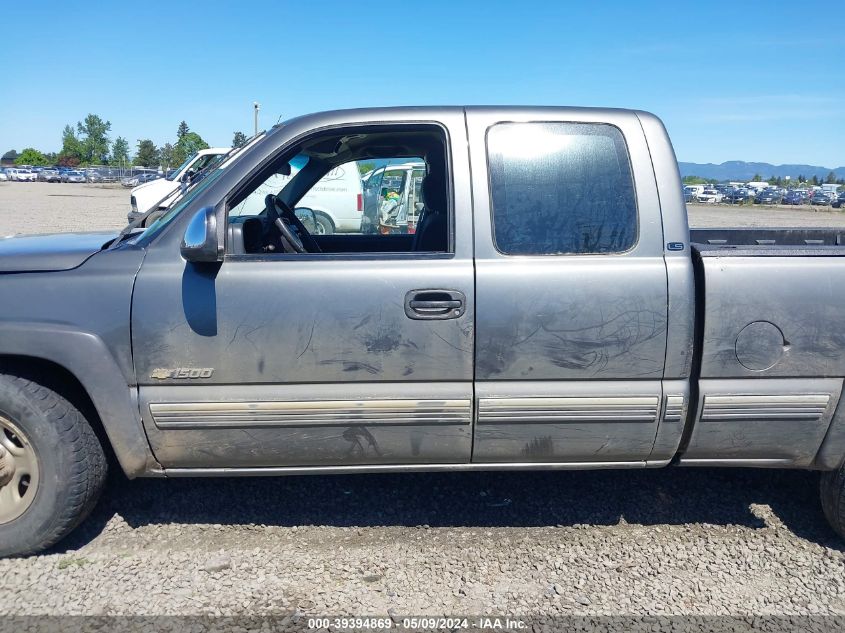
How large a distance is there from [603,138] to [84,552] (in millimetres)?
2994

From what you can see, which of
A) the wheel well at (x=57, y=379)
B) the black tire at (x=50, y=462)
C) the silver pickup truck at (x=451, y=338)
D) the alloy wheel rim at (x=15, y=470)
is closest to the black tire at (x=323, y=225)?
the silver pickup truck at (x=451, y=338)

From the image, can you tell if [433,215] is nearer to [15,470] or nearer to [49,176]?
[15,470]

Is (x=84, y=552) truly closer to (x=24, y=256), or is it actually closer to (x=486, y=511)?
(x=24, y=256)

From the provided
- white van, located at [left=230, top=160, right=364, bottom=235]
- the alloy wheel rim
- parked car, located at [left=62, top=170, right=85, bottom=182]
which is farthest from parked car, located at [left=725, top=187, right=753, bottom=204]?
parked car, located at [left=62, top=170, right=85, bottom=182]

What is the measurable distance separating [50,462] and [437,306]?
5.81 feet

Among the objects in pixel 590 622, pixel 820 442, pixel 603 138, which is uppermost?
pixel 603 138

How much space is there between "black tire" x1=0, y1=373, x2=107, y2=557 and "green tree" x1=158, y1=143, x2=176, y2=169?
80555 millimetres

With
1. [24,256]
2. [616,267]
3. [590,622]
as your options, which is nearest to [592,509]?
[590,622]

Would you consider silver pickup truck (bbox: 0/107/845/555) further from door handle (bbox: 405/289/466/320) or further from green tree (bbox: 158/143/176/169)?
green tree (bbox: 158/143/176/169)

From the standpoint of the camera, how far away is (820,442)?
301cm

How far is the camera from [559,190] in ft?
9.80

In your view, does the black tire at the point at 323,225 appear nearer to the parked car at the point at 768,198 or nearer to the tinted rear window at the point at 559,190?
the tinted rear window at the point at 559,190

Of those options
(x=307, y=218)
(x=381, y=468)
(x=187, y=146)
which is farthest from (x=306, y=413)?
(x=187, y=146)

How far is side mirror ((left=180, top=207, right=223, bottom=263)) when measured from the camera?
2.73m
